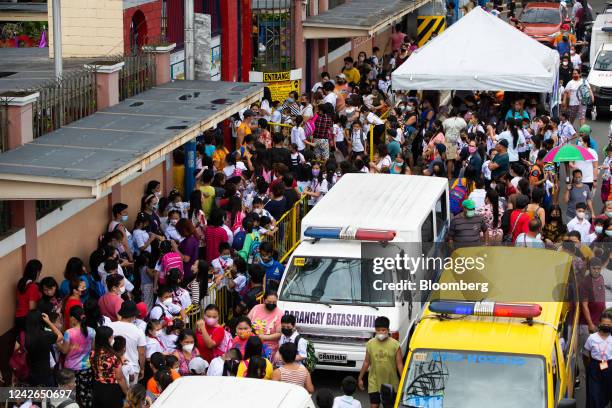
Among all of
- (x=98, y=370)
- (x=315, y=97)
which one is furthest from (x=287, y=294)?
(x=315, y=97)

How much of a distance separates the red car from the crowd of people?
45.1 ft

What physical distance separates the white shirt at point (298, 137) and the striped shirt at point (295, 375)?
10801 millimetres

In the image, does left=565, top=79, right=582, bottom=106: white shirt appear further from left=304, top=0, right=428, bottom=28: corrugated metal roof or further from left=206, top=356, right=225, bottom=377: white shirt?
left=206, top=356, right=225, bottom=377: white shirt

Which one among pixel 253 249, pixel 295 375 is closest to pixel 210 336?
pixel 295 375

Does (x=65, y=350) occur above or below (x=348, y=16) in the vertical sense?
below

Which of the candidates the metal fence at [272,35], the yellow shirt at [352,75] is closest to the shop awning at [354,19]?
the metal fence at [272,35]

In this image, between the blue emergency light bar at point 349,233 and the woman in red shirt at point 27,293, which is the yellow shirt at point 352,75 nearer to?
the blue emergency light bar at point 349,233

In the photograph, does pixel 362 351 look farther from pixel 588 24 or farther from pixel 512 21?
pixel 588 24

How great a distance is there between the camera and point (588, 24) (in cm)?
4772

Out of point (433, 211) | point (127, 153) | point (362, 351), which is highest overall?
point (127, 153)

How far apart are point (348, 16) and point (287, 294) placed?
17.7 metres

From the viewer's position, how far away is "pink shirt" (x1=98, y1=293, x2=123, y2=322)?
14.4m

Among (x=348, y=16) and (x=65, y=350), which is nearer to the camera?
(x=65, y=350)

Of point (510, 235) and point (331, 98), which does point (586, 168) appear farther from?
point (331, 98)
